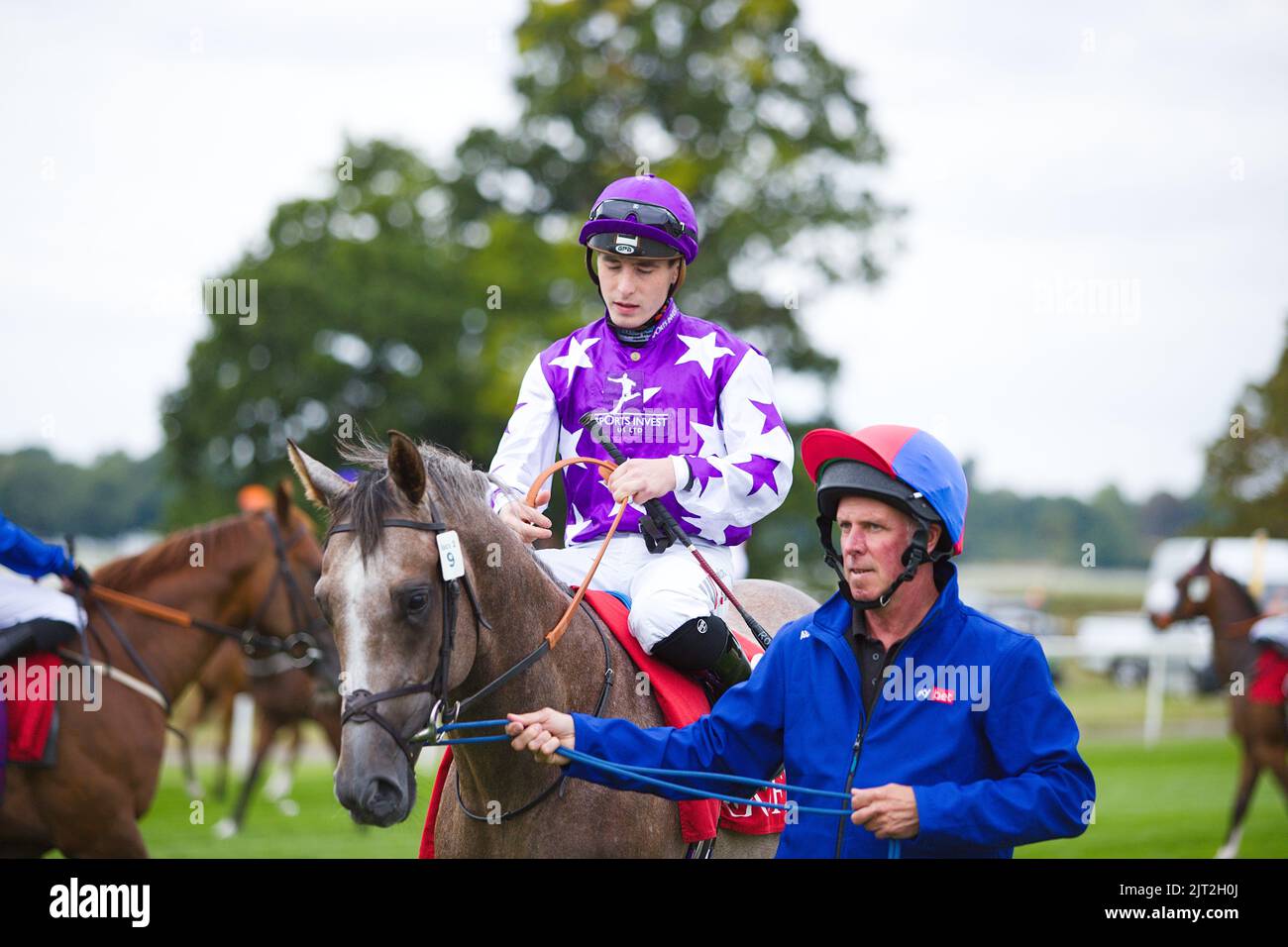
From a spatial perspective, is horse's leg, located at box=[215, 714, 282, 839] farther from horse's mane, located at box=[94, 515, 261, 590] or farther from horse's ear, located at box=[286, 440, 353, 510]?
horse's ear, located at box=[286, 440, 353, 510]

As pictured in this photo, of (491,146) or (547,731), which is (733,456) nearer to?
(547,731)

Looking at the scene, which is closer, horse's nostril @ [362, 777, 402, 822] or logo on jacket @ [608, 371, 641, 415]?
horse's nostril @ [362, 777, 402, 822]

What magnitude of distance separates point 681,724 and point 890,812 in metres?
1.05

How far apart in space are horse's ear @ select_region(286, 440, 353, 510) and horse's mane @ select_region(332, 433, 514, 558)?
56 mm

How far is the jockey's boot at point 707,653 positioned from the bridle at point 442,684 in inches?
14.8

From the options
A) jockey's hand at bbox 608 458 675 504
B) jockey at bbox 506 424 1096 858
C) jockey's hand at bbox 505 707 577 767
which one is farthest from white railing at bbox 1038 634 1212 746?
jockey's hand at bbox 505 707 577 767

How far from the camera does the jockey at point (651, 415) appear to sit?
148 inches

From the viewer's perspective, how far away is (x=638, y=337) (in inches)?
154

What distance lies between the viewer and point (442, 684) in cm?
298

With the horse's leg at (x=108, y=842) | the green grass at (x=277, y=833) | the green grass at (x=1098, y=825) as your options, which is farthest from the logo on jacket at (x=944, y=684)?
the green grass at (x=277, y=833)

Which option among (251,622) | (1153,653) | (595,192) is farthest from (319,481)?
(595,192)

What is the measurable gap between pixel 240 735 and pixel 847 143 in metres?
14.8

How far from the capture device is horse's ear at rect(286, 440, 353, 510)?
3.10m
